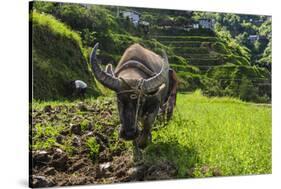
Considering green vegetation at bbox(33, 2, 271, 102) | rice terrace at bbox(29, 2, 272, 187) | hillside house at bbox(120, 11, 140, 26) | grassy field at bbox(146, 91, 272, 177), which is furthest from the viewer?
grassy field at bbox(146, 91, 272, 177)

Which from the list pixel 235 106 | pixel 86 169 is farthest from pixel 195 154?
pixel 86 169

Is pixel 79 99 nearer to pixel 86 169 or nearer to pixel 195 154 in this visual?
pixel 86 169

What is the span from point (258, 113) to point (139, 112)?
194 centimetres

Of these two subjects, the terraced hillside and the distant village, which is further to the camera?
the terraced hillside

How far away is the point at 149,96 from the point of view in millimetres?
7297

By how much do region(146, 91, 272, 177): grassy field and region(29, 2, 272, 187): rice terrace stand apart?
1 cm

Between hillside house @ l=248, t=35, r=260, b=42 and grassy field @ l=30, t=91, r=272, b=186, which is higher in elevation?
hillside house @ l=248, t=35, r=260, b=42

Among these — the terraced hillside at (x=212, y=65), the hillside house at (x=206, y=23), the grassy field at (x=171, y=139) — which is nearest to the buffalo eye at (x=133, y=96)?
the grassy field at (x=171, y=139)

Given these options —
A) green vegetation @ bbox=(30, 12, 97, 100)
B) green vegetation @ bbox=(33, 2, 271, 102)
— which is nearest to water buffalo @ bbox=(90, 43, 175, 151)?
green vegetation @ bbox=(33, 2, 271, 102)

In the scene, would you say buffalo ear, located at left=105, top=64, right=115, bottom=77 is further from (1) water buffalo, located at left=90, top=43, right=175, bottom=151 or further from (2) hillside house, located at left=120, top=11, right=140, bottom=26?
(2) hillside house, located at left=120, top=11, right=140, bottom=26

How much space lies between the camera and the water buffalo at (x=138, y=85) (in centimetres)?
703

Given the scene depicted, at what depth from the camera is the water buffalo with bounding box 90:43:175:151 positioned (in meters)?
7.03

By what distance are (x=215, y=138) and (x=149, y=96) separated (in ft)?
4.01

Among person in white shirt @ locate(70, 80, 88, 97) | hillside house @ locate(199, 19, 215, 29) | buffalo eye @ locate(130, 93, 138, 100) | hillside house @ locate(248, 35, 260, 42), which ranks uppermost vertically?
hillside house @ locate(199, 19, 215, 29)
